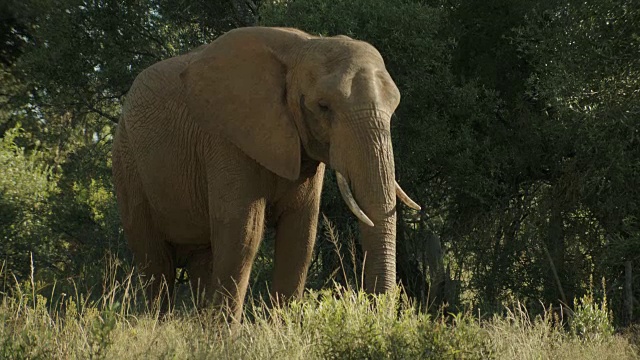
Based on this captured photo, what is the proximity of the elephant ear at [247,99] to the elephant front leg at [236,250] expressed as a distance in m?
0.42

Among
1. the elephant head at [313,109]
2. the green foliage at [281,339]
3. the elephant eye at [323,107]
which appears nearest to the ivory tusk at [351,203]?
the elephant head at [313,109]

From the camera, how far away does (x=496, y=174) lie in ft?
44.4

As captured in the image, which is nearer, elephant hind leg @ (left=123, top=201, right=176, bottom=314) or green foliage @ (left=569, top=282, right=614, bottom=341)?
green foliage @ (left=569, top=282, right=614, bottom=341)

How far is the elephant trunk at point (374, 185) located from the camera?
7.79m

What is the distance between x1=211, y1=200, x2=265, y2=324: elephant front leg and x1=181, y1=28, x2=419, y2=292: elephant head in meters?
0.43

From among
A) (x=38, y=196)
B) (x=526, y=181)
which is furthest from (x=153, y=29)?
(x=526, y=181)

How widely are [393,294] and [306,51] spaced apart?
213 centimetres

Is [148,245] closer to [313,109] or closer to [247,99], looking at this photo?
[247,99]

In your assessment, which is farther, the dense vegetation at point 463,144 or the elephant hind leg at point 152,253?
the dense vegetation at point 463,144

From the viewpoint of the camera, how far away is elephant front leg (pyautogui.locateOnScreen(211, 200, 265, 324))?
861 centimetres

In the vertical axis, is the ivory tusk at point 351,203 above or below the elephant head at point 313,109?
below

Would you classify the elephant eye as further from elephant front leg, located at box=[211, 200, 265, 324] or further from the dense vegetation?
the dense vegetation

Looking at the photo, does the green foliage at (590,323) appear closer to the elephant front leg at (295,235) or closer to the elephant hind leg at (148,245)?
the elephant front leg at (295,235)

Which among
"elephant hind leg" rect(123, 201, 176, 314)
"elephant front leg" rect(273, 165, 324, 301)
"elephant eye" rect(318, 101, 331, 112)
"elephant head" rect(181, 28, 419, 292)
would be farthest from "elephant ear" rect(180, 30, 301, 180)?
"elephant hind leg" rect(123, 201, 176, 314)
